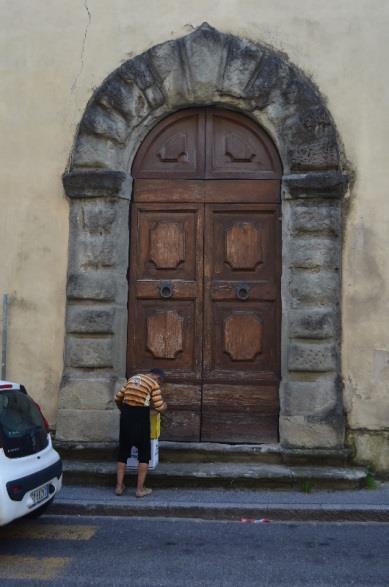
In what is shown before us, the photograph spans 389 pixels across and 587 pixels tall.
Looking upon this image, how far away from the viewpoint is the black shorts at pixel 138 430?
260 inches

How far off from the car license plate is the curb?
95cm

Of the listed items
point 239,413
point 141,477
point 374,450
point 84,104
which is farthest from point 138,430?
point 84,104

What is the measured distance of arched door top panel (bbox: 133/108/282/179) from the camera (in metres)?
7.92

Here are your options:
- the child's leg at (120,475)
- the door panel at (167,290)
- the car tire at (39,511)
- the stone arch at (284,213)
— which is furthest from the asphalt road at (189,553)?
the door panel at (167,290)

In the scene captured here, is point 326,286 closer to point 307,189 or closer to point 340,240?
point 340,240

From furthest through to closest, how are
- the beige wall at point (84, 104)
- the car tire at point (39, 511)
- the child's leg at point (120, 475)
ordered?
the beige wall at point (84, 104), the child's leg at point (120, 475), the car tire at point (39, 511)

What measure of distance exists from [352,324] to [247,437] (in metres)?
1.74

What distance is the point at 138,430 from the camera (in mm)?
6602

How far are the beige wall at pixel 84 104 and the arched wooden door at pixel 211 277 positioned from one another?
87 centimetres

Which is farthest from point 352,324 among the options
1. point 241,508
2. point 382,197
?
point 241,508

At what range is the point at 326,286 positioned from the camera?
7445 mm

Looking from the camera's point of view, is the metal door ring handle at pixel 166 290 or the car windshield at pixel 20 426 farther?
the metal door ring handle at pixel 166 290

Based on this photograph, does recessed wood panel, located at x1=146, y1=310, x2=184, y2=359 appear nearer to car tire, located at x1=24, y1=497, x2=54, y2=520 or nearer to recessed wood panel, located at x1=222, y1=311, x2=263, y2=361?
recessed wood panel, located at x1=222, y1=311, x2=263, y2=361

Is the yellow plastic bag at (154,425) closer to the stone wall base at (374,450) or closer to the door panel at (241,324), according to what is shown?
the door panel at (241,324)
